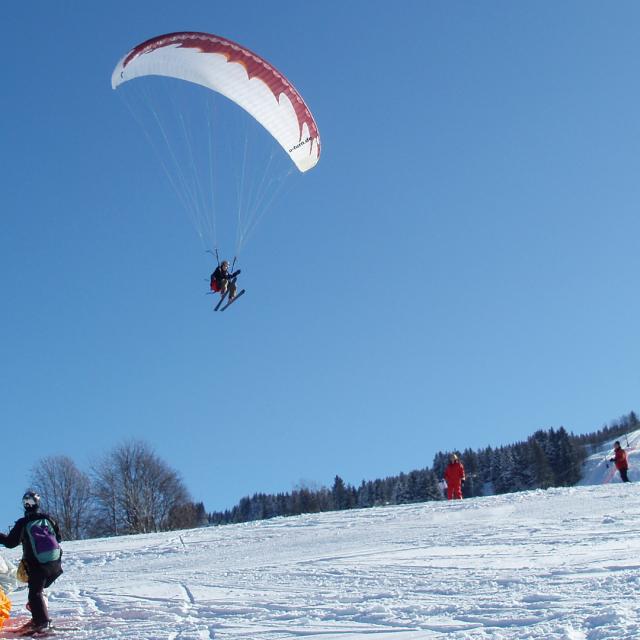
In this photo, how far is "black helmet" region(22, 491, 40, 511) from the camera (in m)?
6.77

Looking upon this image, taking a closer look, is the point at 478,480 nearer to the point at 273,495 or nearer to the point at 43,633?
the point at 273,495

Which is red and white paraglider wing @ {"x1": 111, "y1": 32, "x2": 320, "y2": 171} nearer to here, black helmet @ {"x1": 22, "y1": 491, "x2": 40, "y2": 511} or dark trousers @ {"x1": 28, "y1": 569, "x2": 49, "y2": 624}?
black helmet @ {"x1": 22, "y1": 491, "x2": 40, "y2": 511}

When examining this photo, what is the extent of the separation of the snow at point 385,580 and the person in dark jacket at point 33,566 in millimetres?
303

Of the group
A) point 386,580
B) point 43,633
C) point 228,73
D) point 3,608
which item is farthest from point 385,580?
point 228,73

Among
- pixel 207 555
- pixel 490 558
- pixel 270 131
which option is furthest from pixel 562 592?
pixel 270 131

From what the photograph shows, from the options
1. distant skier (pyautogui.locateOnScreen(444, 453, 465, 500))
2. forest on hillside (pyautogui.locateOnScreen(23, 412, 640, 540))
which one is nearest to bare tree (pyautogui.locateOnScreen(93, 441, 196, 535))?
forest on hillside (pyautogui.locateOnScreen(23, 412, 640, 540))

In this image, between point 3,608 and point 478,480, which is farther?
point 478,480

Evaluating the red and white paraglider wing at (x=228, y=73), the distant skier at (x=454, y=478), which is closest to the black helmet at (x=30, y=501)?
the red and white paraglider wing at (x=228, y=73)

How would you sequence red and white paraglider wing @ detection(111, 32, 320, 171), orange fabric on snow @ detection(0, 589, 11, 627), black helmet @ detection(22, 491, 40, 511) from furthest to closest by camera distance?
1. red and white paraglider wing @ detection(111, 32, 320, 171)
2. black helmet @ detection(22, 491, 40, 511)
3. orange fabric on snow @ detection(0, 589, 11, 627)

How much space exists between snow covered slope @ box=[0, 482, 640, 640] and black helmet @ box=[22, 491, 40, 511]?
1033 millimetres

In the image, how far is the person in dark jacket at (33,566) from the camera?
6.36 metres

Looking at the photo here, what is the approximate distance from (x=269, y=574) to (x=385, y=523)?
15.3ft

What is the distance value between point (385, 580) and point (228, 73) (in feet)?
39.0

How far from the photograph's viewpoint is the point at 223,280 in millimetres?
16875
